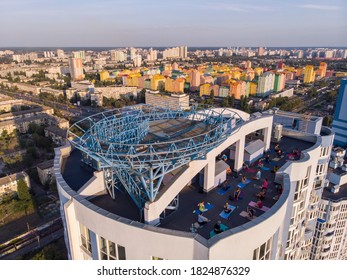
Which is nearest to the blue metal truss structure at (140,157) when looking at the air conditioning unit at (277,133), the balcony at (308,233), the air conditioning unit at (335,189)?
the air conditioning unit at (277,133)

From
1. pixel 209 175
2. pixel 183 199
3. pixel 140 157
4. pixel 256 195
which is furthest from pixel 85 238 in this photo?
pixel 256 195

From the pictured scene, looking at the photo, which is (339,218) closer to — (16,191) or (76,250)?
(76,250)

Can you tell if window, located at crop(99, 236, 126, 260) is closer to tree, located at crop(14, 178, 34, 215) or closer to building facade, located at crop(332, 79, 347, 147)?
tree, located at crop(14, 178, 34, 215)

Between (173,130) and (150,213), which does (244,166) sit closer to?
(173,130)

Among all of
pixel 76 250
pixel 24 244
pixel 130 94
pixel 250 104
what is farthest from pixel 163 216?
pixel 130 94

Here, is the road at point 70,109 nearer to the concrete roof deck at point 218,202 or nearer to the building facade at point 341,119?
the building facade at point 341,119

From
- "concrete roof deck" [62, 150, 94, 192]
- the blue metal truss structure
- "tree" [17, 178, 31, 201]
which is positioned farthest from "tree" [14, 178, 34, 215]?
the blue metal truss structure

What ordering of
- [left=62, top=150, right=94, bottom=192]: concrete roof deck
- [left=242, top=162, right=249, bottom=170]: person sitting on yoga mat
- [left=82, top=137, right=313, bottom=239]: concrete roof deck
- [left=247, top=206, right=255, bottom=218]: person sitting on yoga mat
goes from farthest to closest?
[left=242, top=162, right=249, bottom=170]: person sitting on yoga mat, [left=62, top=150, right=94, bottom=192]: concrete roof deck, [left=247, top=206, right=255, bottom=218]: person sitting on yoga mat, [left=82, top=137, right=313, bottom=239]: concrete roof deck
